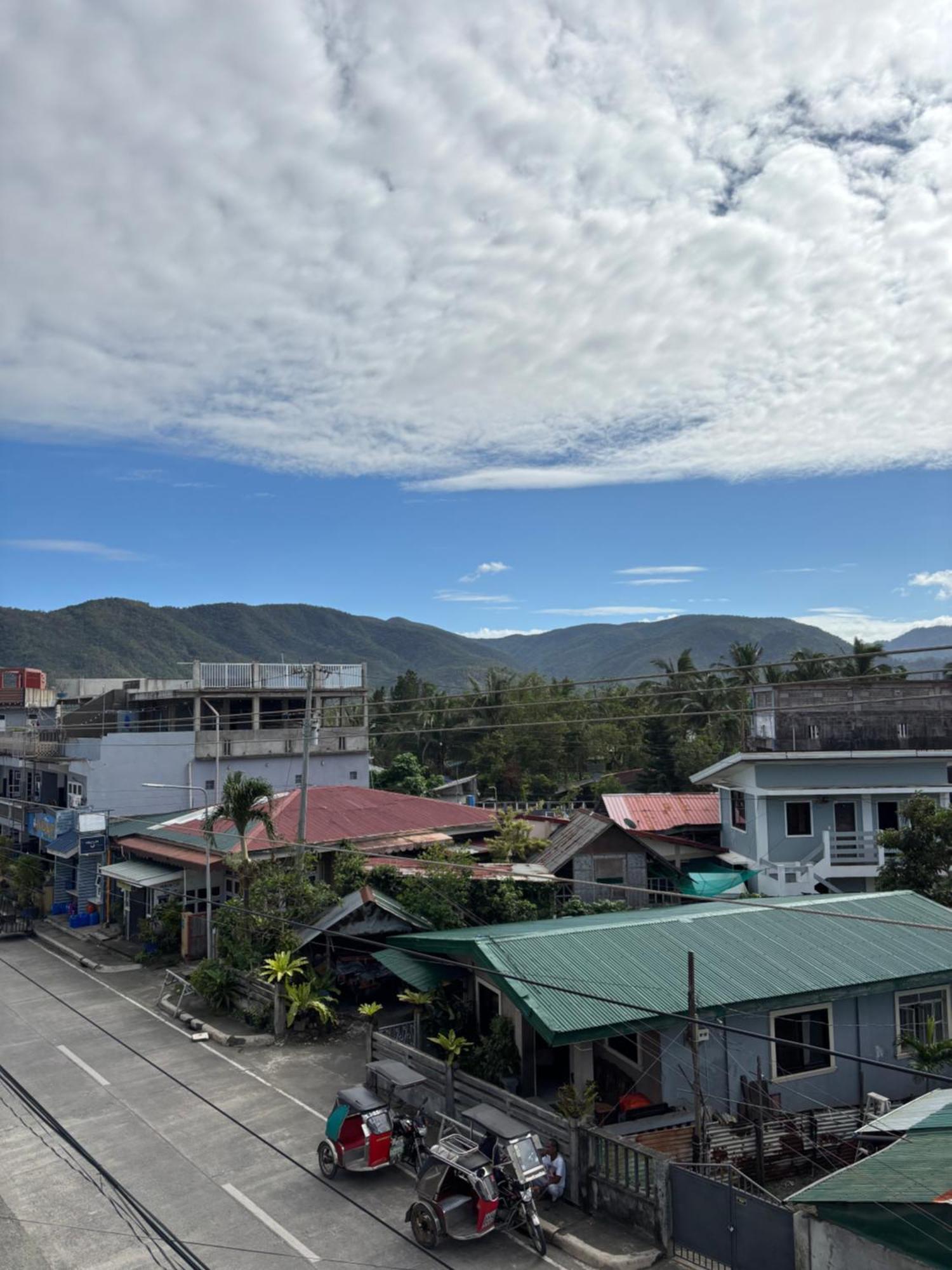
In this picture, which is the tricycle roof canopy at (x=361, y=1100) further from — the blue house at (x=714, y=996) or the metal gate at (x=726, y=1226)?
the metal gate at (x=726, y=1226)

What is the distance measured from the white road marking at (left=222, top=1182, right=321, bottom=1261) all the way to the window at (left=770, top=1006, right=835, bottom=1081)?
9367 millimetres

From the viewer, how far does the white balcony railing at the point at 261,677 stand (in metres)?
49.9

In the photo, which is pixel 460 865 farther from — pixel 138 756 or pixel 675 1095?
pixel 138 756

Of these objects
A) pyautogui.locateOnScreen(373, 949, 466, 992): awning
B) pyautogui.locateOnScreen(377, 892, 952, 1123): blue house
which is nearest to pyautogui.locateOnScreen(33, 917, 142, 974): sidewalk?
pyautogui.locateOnScreen(373, 949, 466, 992): awning

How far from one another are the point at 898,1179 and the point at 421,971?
11.3 metres

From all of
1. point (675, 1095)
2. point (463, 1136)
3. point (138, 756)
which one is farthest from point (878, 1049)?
point (138, 756)

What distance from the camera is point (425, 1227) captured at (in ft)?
44.9

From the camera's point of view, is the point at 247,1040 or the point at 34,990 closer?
the point at 247,1040

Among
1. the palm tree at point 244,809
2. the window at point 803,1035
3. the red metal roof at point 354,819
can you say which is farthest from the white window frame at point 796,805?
the palm tree at point 244,809

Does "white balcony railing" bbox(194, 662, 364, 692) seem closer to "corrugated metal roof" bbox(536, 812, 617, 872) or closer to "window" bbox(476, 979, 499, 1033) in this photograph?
"corrugated metal roof" bbox(536, 812, 617, 872)

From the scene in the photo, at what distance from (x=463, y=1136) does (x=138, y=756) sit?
3318cm

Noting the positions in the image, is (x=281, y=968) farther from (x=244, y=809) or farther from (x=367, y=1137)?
(x=367, y=1137)

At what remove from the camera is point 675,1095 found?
54.7 ft

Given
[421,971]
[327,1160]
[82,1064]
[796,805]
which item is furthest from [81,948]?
[796,805]
